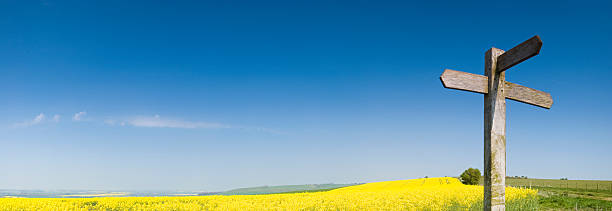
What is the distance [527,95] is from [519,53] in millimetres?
904

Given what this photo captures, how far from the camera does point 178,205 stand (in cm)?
1178

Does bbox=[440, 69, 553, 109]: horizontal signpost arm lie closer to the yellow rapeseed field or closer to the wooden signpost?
the wooden signpost

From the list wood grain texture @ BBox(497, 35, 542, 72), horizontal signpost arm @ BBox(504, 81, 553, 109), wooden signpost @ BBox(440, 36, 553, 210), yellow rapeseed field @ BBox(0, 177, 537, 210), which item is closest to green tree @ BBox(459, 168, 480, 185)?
yellow rapeseed field @ BBox(0, 177, 537, 210)

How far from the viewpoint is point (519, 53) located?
425cm

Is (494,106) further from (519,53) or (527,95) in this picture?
(527,95)

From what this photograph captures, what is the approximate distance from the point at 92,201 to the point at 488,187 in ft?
43.3

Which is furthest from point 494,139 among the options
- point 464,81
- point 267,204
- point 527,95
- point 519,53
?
point 267,204

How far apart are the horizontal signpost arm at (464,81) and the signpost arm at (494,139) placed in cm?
11

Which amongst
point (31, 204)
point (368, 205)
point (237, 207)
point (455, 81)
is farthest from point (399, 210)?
point (31, 204)

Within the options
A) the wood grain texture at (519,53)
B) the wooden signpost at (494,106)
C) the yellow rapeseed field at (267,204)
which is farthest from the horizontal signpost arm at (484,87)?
the yellow rapeseed field at (267,204)

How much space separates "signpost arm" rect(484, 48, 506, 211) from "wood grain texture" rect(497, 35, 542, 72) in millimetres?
113

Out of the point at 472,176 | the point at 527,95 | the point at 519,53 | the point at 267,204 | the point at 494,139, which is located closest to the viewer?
the point at 519,53

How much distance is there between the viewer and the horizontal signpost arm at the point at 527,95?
4.62m

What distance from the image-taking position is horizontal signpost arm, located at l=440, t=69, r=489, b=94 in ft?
13.7
